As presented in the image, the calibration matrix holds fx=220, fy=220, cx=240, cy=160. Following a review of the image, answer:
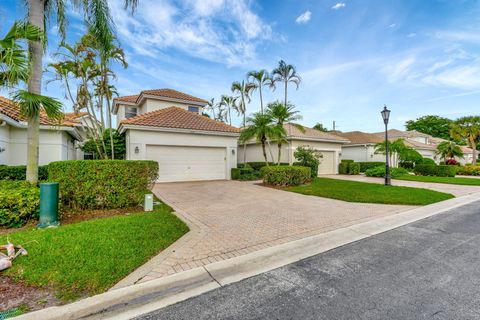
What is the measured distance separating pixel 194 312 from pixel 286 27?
544 inches

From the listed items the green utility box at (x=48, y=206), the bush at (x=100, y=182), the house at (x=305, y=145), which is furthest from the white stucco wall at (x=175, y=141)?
the green utility box at (x=48, y=206)

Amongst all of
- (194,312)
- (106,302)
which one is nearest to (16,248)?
(106,302)

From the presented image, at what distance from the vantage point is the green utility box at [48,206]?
498 cm

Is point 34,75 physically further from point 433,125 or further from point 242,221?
point 433,125

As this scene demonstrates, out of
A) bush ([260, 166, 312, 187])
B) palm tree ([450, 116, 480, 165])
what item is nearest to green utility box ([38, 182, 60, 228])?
bush ([260, 166, 312, 187])

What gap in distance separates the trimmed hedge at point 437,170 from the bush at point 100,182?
24385 millimetres

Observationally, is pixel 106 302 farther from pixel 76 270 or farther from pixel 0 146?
pixel 0 146

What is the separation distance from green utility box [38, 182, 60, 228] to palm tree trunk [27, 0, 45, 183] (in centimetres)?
153

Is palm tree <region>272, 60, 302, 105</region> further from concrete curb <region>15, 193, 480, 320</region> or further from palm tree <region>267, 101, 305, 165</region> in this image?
concrete curb <region>15, 193, 480, 320</region>

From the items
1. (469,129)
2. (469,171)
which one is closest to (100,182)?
(469,171)

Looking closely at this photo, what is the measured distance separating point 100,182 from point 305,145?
16.3m

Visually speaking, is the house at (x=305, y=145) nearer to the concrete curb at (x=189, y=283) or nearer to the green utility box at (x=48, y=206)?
the concrete curb at (x=189, y=283)

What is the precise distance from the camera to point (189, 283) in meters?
3.05

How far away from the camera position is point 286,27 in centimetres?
1234
